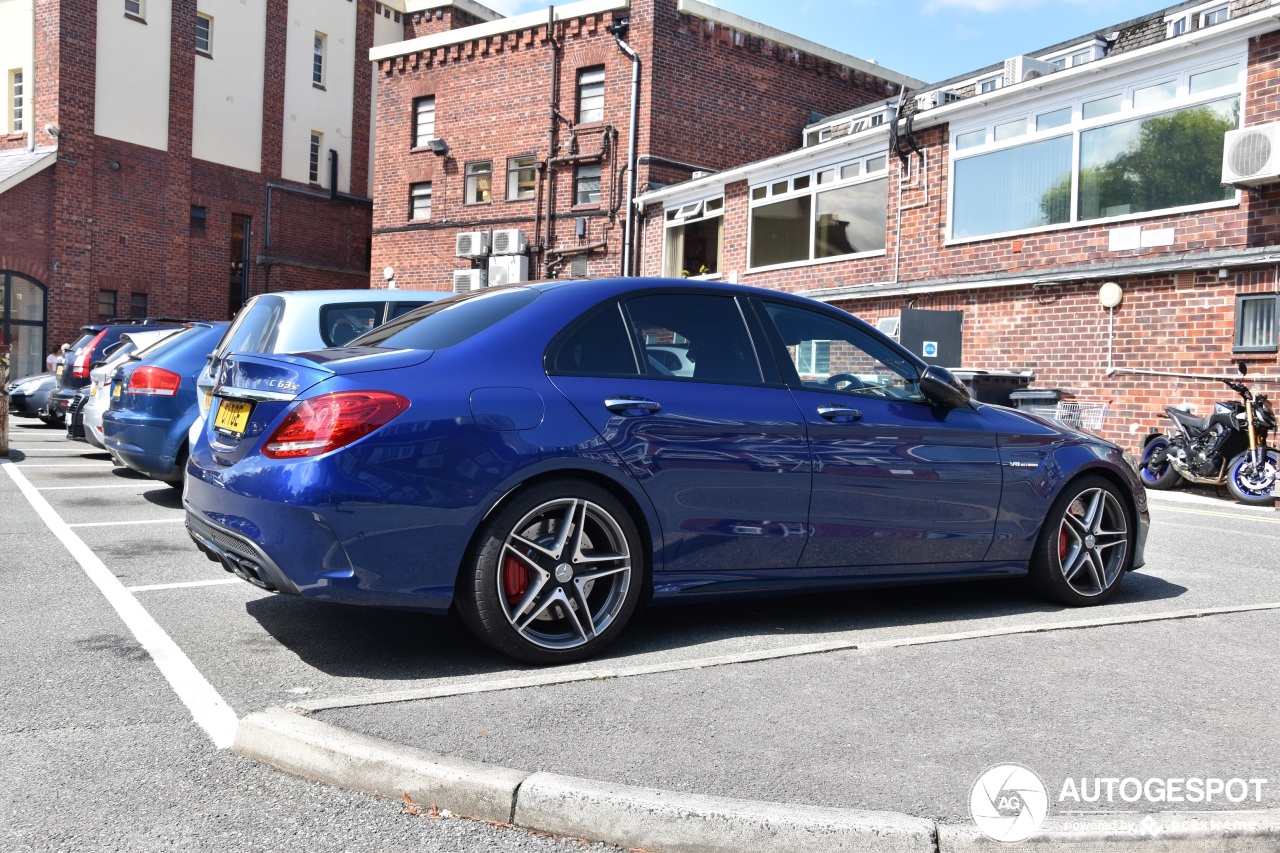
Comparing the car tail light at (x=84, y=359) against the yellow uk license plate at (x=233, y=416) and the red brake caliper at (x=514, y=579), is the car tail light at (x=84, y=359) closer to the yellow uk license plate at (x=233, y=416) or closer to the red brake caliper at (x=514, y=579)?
the yellow uk license plate at (x=233, y=416)

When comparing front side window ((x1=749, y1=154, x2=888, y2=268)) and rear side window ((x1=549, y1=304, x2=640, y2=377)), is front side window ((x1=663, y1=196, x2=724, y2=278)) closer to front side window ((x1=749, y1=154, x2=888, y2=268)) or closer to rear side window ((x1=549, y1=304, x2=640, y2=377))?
front side window ((x1=749, y1=154, x2=888, y2=268))

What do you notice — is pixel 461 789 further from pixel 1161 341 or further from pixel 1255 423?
pixel 1161 341

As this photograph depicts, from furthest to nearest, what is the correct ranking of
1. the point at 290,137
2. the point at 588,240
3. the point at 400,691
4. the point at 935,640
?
the point at 290,137
the point at 588,240
the point at 935,640
the point at 400,691

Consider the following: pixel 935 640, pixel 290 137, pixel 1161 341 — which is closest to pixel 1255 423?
pixel 1161 341

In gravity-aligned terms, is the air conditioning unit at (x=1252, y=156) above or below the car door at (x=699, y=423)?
above

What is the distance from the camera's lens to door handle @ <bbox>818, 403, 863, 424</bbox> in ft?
16.0

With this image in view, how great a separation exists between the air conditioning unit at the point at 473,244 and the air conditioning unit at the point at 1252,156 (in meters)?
19.2

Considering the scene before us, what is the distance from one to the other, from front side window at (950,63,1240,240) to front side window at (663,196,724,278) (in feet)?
21.7

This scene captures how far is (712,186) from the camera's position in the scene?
2395cm

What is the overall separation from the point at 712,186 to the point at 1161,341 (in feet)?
37.3

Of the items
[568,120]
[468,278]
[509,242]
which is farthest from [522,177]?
[468,278]

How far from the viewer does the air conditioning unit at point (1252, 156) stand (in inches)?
517
